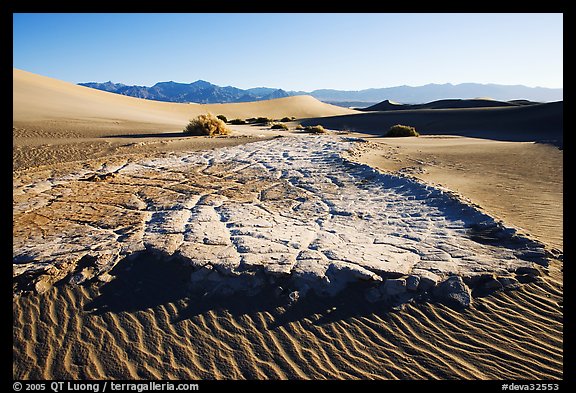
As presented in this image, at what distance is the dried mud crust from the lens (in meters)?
4.45

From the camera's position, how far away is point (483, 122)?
1072 inches

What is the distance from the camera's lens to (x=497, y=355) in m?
3.47

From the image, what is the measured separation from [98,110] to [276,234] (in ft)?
94.5

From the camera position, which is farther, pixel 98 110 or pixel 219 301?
pixel 98 110

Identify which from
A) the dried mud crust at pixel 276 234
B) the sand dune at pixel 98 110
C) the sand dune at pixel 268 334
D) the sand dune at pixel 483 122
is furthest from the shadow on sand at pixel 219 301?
the sand dune at pixel 483 122

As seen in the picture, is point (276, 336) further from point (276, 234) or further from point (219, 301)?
point (276, 234)


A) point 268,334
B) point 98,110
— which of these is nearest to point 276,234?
point 268,334

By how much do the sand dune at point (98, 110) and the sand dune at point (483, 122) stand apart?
1584 cm

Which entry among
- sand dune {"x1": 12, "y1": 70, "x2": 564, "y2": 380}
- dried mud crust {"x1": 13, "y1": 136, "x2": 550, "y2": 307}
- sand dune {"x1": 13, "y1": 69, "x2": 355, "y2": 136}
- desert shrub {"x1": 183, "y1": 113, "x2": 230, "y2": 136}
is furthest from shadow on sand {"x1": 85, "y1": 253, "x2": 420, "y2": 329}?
sand dune {"x1": 13, "y1": 69, "x2": 355, "y2": 136}

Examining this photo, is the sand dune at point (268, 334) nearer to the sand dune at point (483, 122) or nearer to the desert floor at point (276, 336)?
the desert floor at point (276, 336)

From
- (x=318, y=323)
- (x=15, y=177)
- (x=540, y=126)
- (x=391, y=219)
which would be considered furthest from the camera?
(x=540, y=126)

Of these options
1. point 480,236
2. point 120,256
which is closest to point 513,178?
point 480,236
